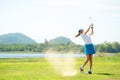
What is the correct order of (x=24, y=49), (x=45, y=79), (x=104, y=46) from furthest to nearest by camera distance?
(x=24, y=49), (x=104, y=46), (x=45, y=79)

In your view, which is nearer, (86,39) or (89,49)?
(89,49)

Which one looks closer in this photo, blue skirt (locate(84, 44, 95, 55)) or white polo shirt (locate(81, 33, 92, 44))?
blue skirt (locate(84, 44, 95, 55))

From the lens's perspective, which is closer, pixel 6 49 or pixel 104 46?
pixel 104 46

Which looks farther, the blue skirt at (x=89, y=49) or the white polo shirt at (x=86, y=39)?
the white polo shirt at (x=86, y=39)

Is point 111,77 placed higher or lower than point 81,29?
lower

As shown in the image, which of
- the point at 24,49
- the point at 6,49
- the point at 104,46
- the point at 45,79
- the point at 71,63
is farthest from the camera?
the point at 6,49

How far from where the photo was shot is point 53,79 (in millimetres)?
15531

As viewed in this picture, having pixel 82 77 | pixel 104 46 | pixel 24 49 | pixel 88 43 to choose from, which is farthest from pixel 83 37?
pixel 24 49

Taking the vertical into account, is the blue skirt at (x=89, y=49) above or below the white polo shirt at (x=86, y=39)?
below

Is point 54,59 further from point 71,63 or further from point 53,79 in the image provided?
point 53,79

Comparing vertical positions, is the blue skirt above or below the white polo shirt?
below

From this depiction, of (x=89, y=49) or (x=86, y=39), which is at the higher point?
(x=86, y=39)

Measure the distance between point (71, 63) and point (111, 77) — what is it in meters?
6.98

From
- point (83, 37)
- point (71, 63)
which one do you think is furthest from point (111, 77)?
point (71, 63)
